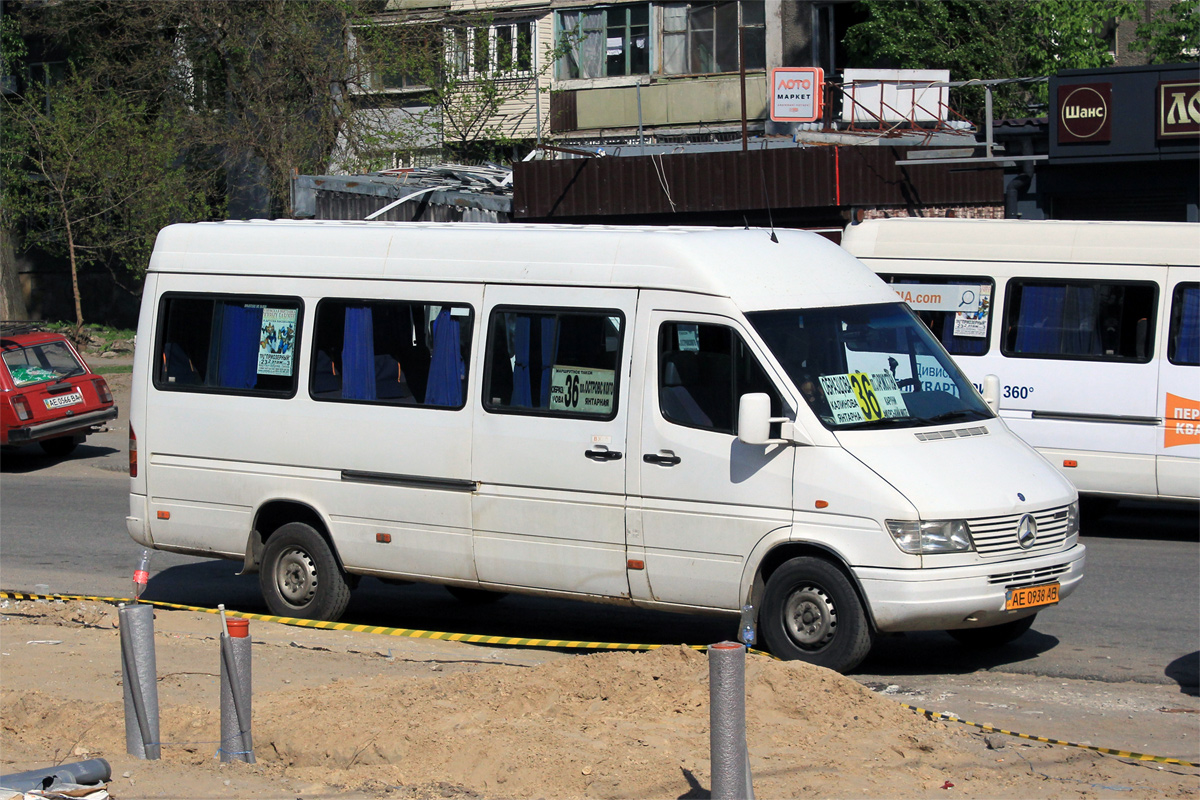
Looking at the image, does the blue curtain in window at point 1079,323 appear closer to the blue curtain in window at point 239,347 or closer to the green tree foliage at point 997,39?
the blue curtain in window at point 239,347

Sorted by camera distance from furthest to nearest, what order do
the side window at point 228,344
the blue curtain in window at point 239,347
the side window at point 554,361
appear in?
1. the blue curtain in window at point 239,347
2. the side window at point 228,344
3. the side window at point 554,361

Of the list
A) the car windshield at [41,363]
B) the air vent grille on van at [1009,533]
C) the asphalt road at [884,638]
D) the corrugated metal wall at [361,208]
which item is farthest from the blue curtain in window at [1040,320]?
the car windshield at [41,363]

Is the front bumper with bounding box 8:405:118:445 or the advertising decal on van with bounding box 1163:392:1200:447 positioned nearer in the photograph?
the advertising decal on van with bounding box 1163:392:1200:447

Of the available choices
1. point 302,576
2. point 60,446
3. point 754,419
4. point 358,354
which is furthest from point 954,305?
point 60,446

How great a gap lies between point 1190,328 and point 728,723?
8.82 metres

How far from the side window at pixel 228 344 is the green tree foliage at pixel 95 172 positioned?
74.2 ft

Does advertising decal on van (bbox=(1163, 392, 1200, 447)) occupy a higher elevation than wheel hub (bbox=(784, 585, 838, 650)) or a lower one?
higher

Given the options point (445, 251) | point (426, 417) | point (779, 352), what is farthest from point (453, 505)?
point (779, 352)

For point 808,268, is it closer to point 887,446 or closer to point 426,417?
point 887,446

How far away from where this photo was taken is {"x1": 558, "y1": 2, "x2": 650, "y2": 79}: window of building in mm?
34750

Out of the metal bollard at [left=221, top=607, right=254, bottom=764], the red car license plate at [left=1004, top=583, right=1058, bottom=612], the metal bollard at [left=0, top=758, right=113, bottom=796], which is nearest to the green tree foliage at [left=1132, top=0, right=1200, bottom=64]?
the red car license plate at [left=1004, top=583, right=1058, bottom=612]

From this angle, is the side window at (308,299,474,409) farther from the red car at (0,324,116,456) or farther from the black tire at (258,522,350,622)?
the red car at (0,324,116,456)

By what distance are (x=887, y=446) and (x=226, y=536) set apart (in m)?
4.61

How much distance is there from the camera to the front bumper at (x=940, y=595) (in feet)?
23.9
